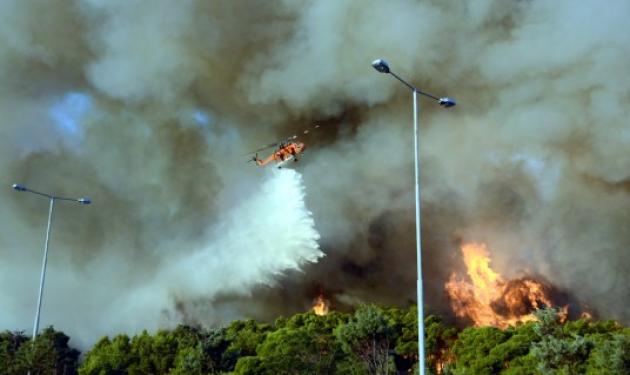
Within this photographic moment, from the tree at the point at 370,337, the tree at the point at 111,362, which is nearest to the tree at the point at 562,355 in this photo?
the tree at the point at 370,337

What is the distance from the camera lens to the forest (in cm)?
4919

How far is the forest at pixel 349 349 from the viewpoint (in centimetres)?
4919

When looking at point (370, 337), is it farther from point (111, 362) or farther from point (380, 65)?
point (111, 362)

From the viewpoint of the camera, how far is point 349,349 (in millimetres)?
62000

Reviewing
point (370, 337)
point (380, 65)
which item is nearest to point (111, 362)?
point (370, 337)

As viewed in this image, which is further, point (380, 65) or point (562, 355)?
point (562, 355)

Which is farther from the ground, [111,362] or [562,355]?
[111,362]

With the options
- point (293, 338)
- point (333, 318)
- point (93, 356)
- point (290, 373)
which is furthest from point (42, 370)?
point (333, 318)

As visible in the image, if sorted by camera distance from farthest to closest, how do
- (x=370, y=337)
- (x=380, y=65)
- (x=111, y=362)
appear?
1. (x=111, y=362)
2. (x=370, y=337)
3. (x=380, y=65)

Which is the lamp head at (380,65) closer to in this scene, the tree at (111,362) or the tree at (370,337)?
the tree at (370,337)

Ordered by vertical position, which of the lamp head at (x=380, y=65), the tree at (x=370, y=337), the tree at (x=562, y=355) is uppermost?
the lamp head at (x=380, y=65)

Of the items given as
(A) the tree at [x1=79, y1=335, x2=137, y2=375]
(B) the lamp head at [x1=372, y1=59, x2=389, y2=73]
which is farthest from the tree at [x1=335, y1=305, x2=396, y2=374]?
(A) the tree at [x1=79, y1=335, x2=137, y2=375]

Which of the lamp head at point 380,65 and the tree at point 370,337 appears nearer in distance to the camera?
the lamp head at point 380,65

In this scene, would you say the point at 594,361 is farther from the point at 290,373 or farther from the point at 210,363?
the point at 210,363
